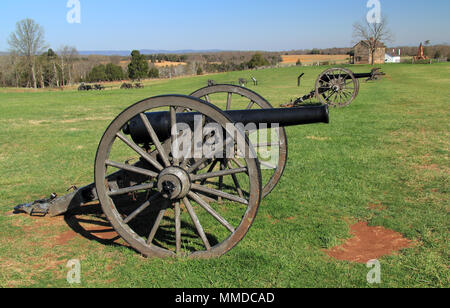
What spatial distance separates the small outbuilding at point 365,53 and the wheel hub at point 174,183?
74693 millimetres

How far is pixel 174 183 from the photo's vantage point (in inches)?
156

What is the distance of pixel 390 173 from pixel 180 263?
481 centimetres

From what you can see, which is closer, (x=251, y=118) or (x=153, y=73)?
(x=251, y=118)

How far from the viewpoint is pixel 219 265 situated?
4.02 meters

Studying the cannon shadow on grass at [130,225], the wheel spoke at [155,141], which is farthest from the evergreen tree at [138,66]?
the wheel spoke at [155,141]

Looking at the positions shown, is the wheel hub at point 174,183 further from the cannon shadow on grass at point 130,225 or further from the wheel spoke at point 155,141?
the cannon shadow on grass at point 130,225

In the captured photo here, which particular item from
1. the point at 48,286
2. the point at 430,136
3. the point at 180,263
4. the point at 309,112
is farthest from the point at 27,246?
the point at 430,136

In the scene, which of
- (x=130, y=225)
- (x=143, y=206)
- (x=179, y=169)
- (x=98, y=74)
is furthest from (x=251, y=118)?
(x=98, y=74)

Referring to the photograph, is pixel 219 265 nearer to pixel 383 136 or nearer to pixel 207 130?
pixel 207 130

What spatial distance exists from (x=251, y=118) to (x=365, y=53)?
246 ft

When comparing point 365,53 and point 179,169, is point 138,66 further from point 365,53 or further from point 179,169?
point 179,169

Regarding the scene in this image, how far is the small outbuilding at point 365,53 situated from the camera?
72.1 metres

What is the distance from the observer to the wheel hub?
3943 millimetres

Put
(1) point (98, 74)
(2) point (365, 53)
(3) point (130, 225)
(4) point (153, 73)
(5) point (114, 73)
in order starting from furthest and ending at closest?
(1) point (98, 74) < (5) point (114, 73) < (4) point (153, 73) < (2) point (365, 53) < (3) point (130, 225)
